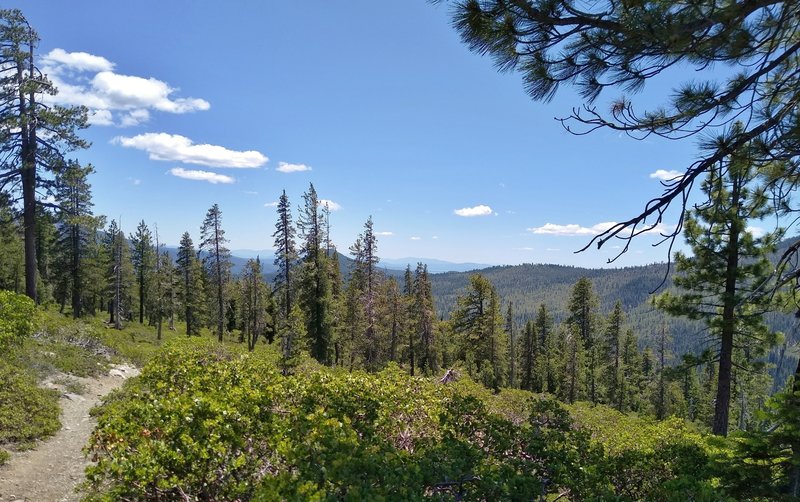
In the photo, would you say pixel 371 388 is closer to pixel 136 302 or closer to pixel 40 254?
pixel 40 254

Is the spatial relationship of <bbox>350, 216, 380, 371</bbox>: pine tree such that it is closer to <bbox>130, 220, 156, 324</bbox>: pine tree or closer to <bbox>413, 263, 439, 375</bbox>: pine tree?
<bbox>413, 263, 439, 375</bbox>: pine tree

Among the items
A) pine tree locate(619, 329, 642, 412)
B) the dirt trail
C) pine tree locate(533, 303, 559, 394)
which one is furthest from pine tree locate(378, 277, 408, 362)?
pine tree locate(619, 329, 642, 412)

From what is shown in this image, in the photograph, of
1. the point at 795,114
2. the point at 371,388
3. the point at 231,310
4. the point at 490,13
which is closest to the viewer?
the point at 490,13

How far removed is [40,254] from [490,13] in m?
58.1

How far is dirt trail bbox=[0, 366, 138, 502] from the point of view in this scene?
712 cm

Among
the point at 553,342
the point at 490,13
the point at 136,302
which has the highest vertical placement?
the point at 490,13

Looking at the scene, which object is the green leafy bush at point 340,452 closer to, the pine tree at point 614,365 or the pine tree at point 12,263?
the pine tree at point 12,263

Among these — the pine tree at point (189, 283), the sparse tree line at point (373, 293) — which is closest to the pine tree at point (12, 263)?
the sparse tree line at point (373, 293)

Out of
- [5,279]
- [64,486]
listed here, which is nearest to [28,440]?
[64,486]

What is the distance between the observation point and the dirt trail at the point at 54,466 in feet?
23.4

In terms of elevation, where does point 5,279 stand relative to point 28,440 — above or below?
above

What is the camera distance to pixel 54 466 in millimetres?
8266

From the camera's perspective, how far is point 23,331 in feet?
41.0

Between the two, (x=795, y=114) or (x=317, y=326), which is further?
(x=317, y=326)
